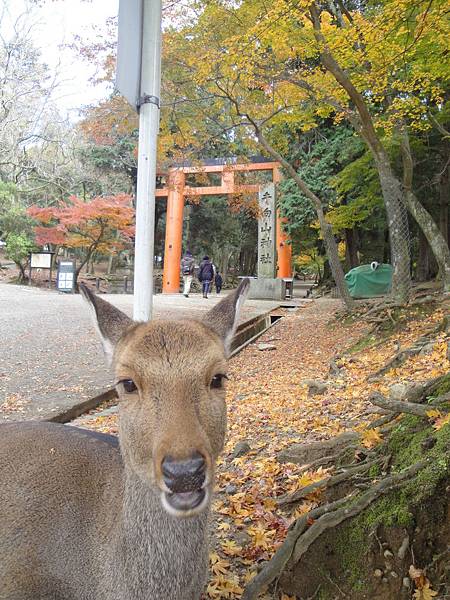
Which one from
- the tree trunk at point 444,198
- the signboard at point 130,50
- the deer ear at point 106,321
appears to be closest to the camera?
the deer ear at point 106,321

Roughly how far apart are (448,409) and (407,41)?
772 centimetres

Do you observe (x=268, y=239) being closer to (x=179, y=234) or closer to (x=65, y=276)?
(x=179, y=234)

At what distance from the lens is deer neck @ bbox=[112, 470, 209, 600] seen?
76.7 inches

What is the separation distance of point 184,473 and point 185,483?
0.04 metres

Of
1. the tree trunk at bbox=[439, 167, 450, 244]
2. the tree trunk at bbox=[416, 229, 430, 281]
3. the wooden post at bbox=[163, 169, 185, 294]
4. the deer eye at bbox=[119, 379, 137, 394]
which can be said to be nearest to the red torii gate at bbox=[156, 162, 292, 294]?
the wooden post at bbox=[163, 169, 185, 294]

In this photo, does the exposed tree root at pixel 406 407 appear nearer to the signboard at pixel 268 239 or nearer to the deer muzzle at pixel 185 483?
the deer muzzle at pixel 185 483

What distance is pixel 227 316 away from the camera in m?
2.34

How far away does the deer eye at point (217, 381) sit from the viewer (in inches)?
79.6

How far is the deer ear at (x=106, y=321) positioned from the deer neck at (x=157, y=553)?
2.00 feet

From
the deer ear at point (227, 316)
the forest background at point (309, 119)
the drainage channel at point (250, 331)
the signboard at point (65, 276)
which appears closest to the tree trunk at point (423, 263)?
the forest background at point (309, 119)

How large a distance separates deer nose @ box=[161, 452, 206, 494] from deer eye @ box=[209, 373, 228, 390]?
41cm

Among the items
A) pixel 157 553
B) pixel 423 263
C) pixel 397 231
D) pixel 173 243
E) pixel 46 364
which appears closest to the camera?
pixel 157 553

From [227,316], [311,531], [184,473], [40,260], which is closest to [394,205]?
[227,316]

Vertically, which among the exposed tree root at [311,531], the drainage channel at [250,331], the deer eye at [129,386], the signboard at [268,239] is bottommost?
the drainage channel at [250,331]
